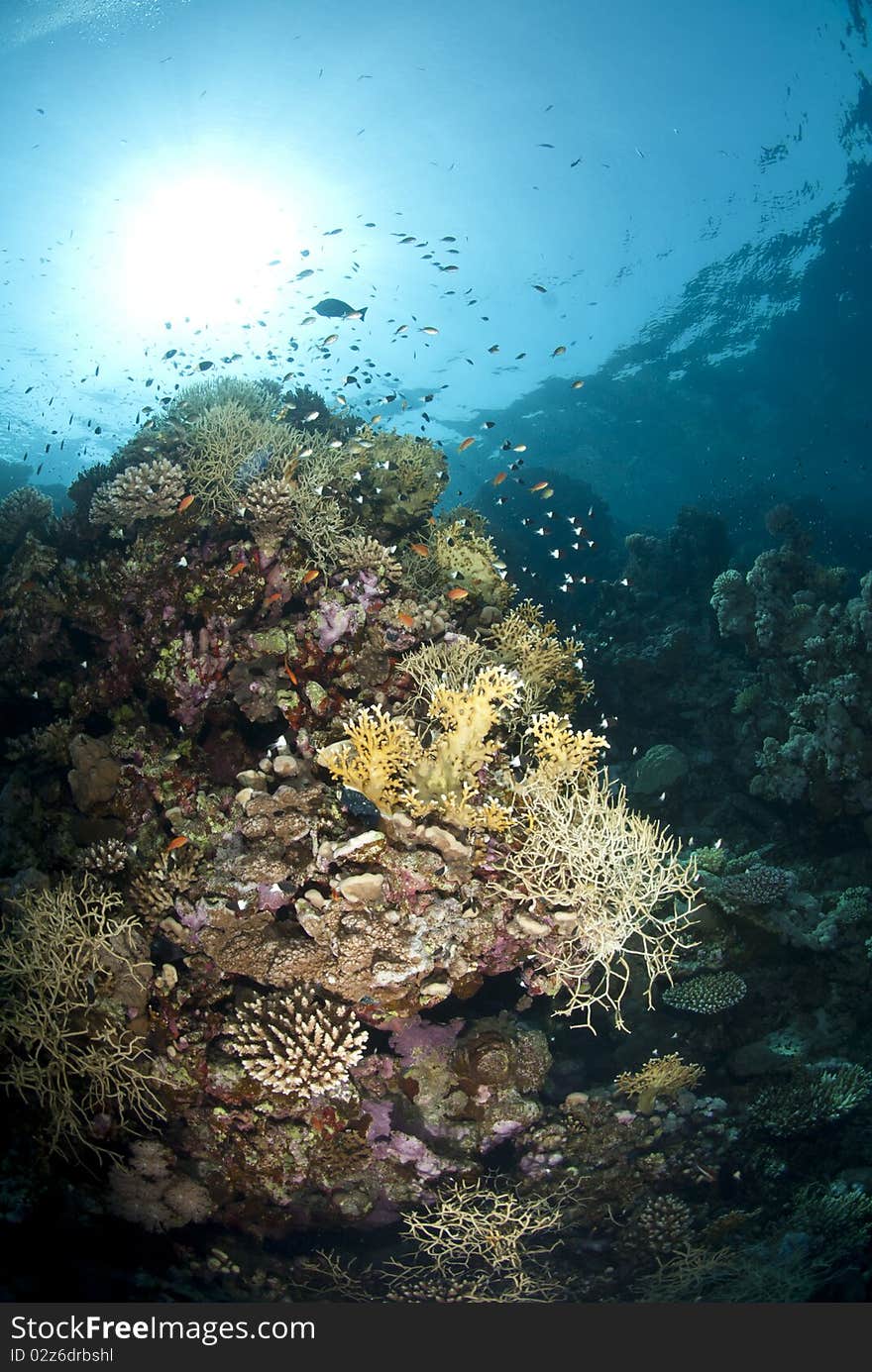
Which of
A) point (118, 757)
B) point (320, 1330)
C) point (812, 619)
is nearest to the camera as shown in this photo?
point (320, 1330)

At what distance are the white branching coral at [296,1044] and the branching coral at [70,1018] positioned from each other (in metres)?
0.71

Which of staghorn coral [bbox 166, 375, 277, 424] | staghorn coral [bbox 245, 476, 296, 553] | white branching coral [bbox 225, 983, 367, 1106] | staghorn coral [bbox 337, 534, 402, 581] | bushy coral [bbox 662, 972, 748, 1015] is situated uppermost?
staghorn coral [bbox 166, 375, 277, 424]

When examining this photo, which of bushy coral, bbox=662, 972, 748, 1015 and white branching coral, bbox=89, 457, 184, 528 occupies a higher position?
white branching coral, bbox=89, 457, 184, 528

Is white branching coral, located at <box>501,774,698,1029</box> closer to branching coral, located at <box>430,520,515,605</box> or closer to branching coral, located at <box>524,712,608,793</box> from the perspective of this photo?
branching coral, located at <box>524,712,608,793</box>

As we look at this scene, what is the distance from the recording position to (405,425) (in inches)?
1954

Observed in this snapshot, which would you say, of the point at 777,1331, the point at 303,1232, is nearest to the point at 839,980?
the point at 777,1331

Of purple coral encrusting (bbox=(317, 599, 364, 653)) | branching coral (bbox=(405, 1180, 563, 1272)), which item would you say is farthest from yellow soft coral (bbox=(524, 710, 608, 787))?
branching coral (bbox=(405, 1180, 563, 1272))

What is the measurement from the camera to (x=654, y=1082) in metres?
5.61

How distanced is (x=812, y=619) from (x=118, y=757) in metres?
13.1

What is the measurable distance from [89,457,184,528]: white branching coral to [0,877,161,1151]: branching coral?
4.76 metres

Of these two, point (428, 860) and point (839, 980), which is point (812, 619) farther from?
point (428, 860)

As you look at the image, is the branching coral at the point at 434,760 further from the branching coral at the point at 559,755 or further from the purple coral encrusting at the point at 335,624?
the purple coral encrusting at the point at 335,624

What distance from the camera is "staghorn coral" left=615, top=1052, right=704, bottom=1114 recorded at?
5.58 metres

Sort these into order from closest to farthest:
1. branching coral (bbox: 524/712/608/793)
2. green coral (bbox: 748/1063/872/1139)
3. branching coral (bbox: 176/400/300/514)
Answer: branching coral (bbox: 524/712/608/793) → green coral (bbox: 748/1063/872/1139) → branching coral (bbox: 176/400/300/514)
